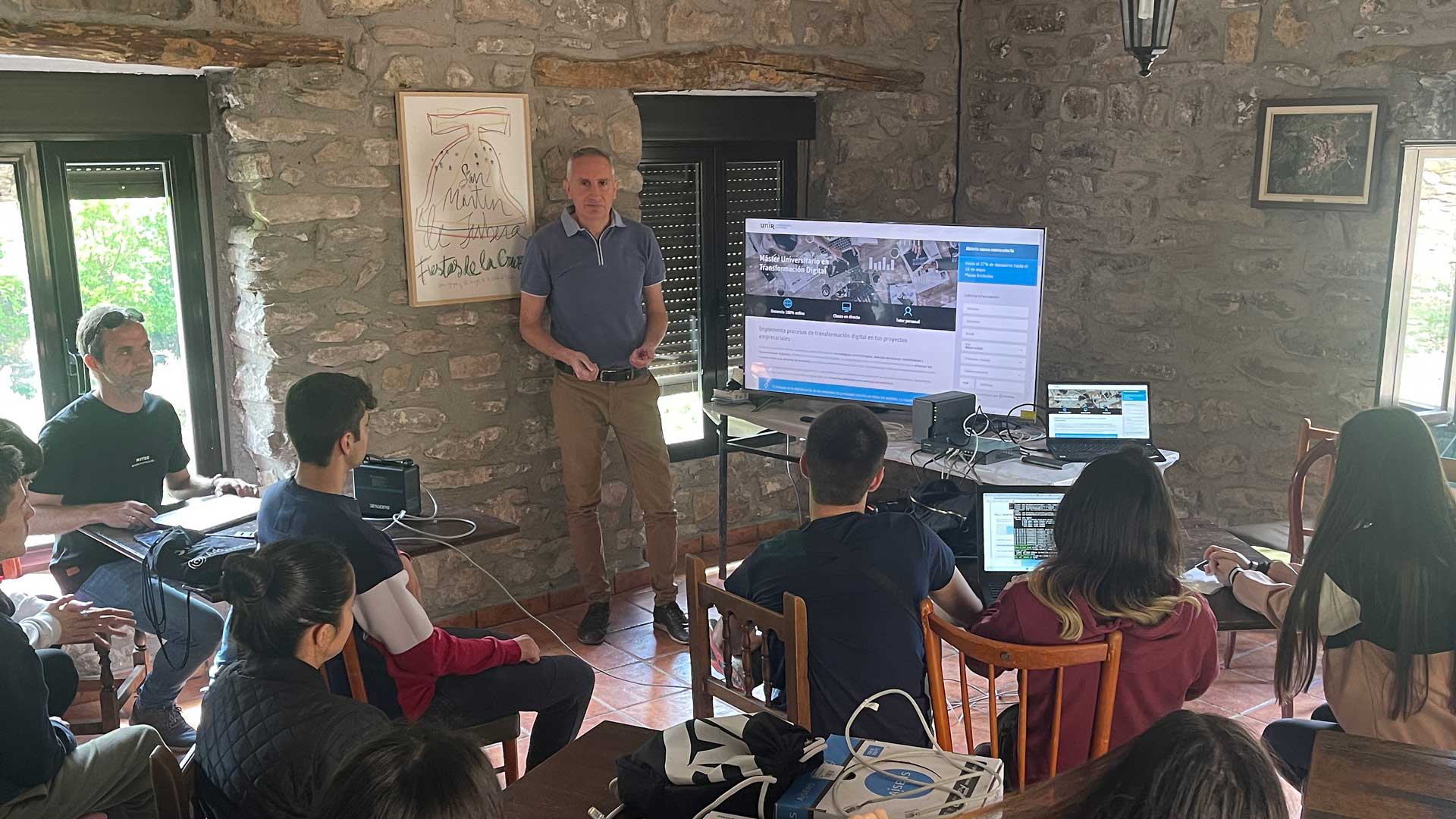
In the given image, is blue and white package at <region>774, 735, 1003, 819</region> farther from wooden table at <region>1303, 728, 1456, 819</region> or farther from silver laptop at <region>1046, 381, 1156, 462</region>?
silver laptop at <region>1046, 381, 1156, 462</region>

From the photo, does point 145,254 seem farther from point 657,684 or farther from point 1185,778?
point 1185,778

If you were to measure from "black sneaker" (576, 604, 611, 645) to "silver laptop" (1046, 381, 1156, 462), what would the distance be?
1697 mm

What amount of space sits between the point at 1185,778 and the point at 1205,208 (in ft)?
12.8

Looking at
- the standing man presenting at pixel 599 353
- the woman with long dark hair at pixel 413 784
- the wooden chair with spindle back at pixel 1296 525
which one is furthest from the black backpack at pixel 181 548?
the wooden chair with spindle back at pixel 1296 525

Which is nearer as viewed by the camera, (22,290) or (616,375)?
(22,290)

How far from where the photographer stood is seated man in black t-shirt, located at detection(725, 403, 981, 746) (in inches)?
98.3

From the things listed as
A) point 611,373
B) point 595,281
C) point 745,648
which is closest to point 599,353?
point 611,373

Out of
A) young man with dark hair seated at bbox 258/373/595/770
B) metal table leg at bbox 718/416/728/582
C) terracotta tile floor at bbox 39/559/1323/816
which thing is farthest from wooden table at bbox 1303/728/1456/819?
metal table leg at bbox 718/416/728/582

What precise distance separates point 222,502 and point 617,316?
61.8 inches

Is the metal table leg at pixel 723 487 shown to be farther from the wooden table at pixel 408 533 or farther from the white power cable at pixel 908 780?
the white power cable at pixel 908 780

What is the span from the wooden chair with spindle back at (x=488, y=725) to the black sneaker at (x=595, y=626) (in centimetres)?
118

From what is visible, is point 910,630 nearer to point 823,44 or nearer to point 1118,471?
point 1118,471

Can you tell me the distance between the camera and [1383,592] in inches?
97.9

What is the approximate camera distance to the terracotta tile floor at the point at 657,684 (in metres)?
3.85
